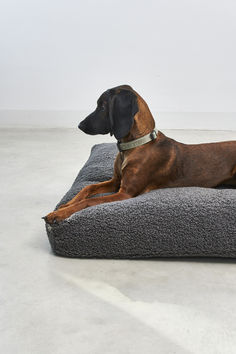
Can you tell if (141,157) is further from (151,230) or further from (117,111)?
(151,230)

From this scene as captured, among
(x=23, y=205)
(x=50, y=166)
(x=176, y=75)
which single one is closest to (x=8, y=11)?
(x=176, y=75)

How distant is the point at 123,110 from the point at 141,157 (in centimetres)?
29

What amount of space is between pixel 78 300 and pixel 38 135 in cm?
457

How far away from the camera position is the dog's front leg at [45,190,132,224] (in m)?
2.80

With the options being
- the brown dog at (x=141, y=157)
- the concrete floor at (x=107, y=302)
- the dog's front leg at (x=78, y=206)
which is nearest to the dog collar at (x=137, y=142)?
the brown dog at (x=141, y=157)

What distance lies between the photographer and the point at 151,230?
9.00 feet

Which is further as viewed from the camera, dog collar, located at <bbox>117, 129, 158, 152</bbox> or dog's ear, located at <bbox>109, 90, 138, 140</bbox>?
dog collar, located at <bbox>117, 129, 158, 152</bbox>

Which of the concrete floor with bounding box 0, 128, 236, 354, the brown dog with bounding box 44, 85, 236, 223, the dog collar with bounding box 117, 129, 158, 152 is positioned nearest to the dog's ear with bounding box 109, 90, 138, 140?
the brown dog with bounding box 44, 85, 236, 223

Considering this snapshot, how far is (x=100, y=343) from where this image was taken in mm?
2014

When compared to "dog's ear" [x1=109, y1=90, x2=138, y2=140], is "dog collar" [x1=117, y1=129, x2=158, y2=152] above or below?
below

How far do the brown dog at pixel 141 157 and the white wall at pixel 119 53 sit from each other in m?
3.79

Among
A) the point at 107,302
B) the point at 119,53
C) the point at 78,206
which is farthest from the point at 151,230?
the point at 119,53

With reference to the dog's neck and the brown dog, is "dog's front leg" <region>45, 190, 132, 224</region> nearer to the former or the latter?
the brown dog

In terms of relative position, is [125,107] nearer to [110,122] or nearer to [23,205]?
[110,122]
